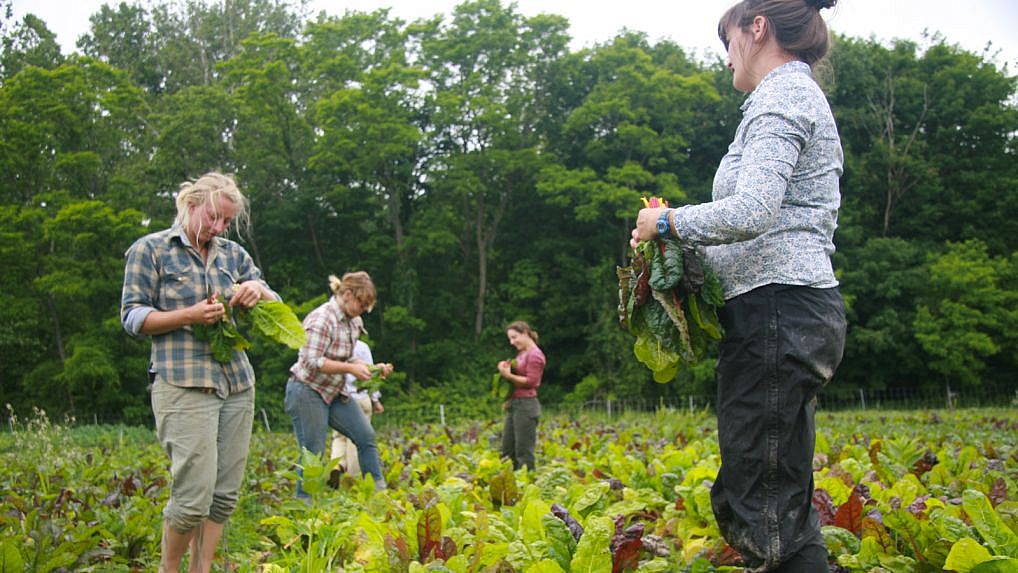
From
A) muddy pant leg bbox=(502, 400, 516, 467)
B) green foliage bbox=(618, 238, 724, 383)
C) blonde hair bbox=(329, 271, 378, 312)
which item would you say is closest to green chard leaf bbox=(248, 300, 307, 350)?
blonde hair bbox=(329, 271, 378, 312)

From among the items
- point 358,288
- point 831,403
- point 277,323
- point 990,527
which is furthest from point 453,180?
point 990,527

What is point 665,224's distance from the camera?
276 centimetres

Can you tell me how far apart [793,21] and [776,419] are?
1.29 m

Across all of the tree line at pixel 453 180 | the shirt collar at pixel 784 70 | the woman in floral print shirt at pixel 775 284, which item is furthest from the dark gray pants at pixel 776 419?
the tree line at pixel 453 180

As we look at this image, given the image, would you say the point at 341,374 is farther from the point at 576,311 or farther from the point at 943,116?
the point at 943,116

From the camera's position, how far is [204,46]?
41.3 m

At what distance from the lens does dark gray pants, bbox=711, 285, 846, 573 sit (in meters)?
2.67

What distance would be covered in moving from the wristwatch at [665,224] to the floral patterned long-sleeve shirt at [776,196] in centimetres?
2

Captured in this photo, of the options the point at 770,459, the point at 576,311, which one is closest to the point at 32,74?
the point at 576,311

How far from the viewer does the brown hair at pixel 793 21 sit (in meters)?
2.84

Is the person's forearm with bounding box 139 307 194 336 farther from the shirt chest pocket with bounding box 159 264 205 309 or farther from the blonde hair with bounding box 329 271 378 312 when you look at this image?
the blonde hair with bounding box 329 271 378 312

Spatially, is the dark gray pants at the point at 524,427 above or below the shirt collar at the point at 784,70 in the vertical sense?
below

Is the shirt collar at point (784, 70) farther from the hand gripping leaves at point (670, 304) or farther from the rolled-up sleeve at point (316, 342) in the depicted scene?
the rolled-up sleeve at point (316, 342)

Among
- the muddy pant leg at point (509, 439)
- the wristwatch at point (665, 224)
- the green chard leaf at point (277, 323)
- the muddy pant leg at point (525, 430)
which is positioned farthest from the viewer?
the muddy pant leg at point (509, 439)
